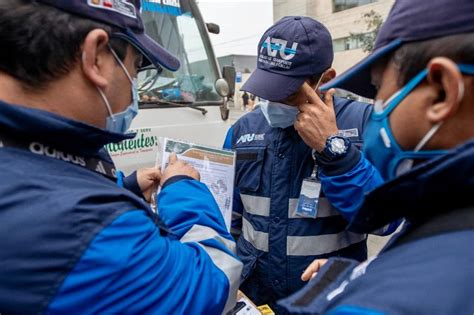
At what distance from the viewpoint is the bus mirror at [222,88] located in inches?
134

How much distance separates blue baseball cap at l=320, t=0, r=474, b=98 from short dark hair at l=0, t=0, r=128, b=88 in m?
0.69

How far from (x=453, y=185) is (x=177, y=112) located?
2.51m

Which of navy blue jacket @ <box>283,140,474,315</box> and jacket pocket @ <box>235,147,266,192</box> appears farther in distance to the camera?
jacket pocket @ <box>235,147,266,192</box>

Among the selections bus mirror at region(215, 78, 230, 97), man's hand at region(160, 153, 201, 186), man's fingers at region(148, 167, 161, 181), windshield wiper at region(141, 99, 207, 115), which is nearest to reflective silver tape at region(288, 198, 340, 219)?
man's hand at region(160, 153, 201, 186)

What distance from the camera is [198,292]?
977 mm

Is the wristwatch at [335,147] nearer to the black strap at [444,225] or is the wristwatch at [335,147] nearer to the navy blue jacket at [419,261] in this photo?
the navy blue jacket at [419,261]

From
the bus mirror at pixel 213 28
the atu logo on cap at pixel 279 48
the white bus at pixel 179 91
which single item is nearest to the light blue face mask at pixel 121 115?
the atu logo on cap at pixel 279 48

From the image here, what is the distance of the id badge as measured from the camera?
5.07ft

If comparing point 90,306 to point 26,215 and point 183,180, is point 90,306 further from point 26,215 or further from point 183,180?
point 183,180

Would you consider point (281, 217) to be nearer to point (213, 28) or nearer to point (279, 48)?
point (279, 48)

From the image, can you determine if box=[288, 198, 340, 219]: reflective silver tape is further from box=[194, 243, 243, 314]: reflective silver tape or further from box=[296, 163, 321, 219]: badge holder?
box=[194, 243, 243, 314]: reflective silver tape

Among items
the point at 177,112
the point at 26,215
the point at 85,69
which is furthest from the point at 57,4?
the point at 177,112

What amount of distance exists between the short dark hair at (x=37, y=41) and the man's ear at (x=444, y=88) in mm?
791

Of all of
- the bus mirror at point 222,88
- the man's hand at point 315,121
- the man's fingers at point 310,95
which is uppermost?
the man's fingers at point 310,95
